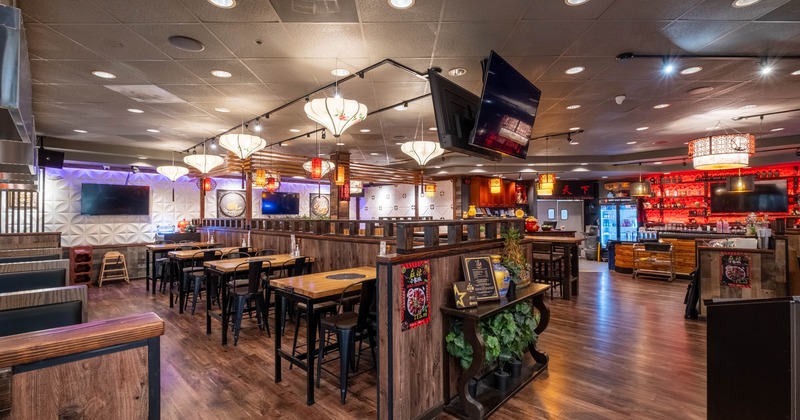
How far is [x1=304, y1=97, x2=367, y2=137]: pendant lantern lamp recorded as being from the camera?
3.85 meters

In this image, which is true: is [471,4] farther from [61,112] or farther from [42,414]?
[61,112]

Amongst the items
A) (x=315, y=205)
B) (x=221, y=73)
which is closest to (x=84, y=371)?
(x=221, y=73)

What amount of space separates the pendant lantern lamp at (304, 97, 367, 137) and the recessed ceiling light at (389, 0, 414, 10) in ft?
4.04

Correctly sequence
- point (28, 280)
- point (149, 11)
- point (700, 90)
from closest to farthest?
point (149, 11) < point (28, 280) < point (700, 90)

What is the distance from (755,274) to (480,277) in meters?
4.97

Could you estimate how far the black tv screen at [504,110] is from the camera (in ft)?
10.5

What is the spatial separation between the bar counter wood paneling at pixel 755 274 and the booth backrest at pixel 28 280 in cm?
731

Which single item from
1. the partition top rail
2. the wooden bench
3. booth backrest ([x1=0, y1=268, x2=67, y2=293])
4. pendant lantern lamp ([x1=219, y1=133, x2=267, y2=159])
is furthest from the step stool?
the wooden bench

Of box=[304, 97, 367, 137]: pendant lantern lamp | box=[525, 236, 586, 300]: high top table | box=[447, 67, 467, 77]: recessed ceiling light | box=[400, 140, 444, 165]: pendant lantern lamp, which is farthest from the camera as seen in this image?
box=[525, 236, 586, 300]: high top table

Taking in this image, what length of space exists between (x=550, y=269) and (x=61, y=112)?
869 cm

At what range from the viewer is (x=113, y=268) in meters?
9.07

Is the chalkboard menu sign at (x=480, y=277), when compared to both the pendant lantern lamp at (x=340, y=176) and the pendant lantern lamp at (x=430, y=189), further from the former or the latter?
the pendant lantern lamp at (x=430, y=189)

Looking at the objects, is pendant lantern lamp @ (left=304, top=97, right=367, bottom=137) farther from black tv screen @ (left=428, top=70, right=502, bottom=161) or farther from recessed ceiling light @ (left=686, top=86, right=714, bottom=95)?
recessed ceiling light @ (left=686, top=86, right=714, bottom=95)

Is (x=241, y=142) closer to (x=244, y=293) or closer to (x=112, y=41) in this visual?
(x=112, y=41)
